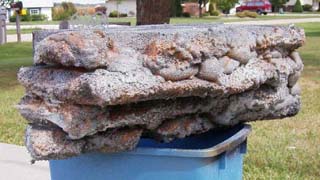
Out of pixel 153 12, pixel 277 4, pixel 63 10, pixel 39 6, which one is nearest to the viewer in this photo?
pixel 153 12

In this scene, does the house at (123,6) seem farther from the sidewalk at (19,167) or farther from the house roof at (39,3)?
the sidewalk at (19,167)

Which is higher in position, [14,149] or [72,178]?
[72,178]

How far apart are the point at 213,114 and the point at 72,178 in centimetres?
62

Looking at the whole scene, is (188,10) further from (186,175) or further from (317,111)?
(186,175)

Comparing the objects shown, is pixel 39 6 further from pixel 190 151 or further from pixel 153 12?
pixel 190 151

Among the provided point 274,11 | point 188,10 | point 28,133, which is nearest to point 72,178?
point 28,133

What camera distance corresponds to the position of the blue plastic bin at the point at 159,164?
2496 millimetres

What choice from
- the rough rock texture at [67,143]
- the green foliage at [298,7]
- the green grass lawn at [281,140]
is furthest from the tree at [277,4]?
the rough rock texture at [67,143]

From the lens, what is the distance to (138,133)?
2.66 metres

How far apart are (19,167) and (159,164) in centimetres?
309

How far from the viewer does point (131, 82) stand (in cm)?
242

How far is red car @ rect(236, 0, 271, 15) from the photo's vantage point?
5822cm

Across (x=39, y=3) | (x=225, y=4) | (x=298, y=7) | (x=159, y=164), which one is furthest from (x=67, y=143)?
(x=298, y=7)

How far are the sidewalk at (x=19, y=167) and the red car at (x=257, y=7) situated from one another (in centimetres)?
5245
